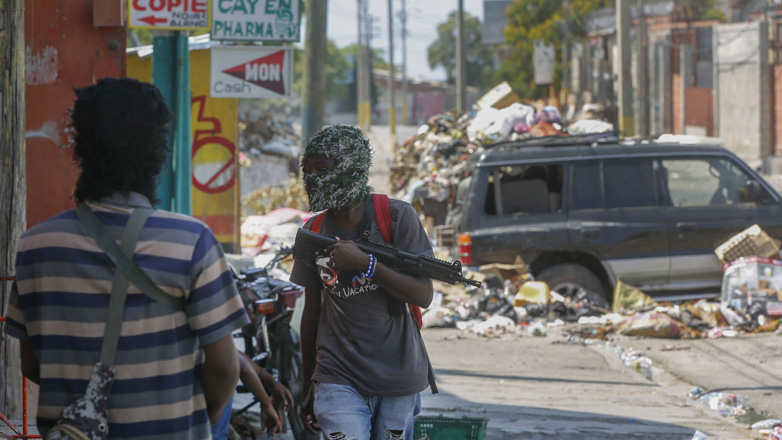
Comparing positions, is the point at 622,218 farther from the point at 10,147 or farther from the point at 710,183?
the point at 10,147

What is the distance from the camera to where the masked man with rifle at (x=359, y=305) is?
3.68m

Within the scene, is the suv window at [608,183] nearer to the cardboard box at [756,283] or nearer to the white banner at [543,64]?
the cardboard box at [756,283]

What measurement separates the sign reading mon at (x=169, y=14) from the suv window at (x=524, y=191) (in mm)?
4699

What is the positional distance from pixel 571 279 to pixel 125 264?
8.92 m

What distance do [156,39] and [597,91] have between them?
112 ft

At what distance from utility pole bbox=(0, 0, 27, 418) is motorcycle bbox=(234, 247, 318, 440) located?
1.60 meters

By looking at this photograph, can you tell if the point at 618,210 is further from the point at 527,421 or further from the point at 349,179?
the point at 349,179

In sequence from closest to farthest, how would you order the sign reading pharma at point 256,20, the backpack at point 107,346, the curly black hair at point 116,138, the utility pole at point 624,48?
the backpack at point 107,346, the curly black hair at point 116,138, the sign reading pharma at point 256,20, the utility pole at point 624,48

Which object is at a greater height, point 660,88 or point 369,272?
point 660,88

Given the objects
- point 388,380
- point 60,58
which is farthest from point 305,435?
point 60,58

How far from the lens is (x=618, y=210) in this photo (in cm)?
1097

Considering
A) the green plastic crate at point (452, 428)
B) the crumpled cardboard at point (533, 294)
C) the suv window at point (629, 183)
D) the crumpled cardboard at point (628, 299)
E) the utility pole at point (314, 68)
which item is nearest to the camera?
the green plastic crate at point (452, 428)

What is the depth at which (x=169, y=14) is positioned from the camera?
23.5ft

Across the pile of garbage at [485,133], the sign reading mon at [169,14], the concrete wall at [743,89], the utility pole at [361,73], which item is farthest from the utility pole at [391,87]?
the sign reading mon at [169,14]
